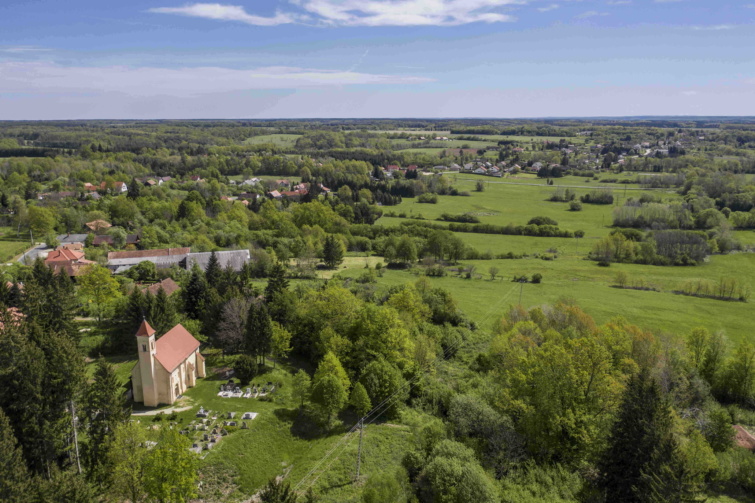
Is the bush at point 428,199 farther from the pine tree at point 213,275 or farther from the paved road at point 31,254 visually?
the paved road at point 31,254

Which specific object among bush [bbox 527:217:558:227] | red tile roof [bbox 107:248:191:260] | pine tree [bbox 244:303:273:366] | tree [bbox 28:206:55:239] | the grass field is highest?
tree [bbox 28:206:55:239]

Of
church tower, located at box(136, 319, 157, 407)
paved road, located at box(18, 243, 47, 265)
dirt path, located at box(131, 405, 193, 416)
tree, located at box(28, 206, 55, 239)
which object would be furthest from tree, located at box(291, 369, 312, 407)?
tree, located at box(28, 206, 55, 239)

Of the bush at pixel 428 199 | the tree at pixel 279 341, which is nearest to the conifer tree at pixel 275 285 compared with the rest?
the tree at pixel 279 341

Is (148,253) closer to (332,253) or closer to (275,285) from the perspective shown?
(332,253)

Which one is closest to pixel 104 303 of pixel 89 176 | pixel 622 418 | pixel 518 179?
pixel 622 418

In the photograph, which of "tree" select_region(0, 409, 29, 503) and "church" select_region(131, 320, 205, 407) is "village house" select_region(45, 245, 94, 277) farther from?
"tree" select_region(0, 409, 29, 503)

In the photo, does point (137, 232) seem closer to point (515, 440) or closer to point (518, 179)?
point (515, 440)

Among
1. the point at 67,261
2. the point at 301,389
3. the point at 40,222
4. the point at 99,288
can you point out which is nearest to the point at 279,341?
the point at 301,389
